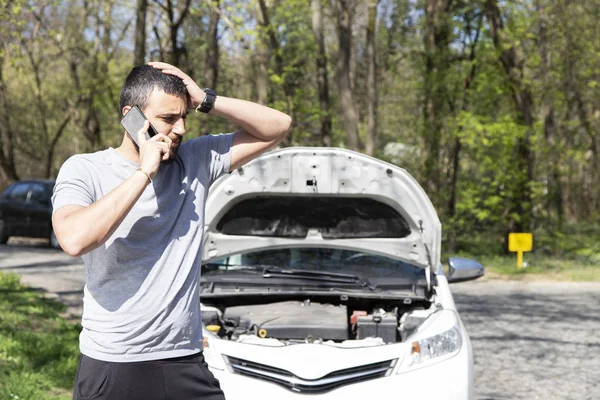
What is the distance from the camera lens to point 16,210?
2283 centimetres

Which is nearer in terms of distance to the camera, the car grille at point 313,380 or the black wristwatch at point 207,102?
the black wristwatch at point 207,102

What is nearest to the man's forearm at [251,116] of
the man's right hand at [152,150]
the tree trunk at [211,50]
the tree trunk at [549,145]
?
the man's right hand at [152,150]

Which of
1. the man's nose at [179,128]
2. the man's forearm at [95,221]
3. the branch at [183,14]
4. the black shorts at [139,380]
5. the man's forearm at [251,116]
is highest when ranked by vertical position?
the branch at [183,14]

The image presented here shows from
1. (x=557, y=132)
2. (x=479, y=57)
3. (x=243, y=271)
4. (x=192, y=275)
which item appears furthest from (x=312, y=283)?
(x=557, y=132)

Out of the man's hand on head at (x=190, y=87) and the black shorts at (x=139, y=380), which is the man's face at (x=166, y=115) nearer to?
the man's hand on head at (x=190, y=87)

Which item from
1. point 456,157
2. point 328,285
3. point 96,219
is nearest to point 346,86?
point 456,157

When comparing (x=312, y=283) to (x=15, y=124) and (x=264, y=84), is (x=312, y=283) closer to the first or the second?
(x=264, y=84)

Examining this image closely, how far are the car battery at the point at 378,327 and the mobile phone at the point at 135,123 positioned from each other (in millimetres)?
3251

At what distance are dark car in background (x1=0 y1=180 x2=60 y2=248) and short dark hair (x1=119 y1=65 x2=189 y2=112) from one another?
19896 mm

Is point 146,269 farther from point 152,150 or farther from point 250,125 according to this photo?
point 250,125

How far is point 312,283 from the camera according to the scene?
21.1 ft

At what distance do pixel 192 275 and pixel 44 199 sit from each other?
67.5 ft

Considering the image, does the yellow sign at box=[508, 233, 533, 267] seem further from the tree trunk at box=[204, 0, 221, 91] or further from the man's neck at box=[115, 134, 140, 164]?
the man's neck at box=[115, 134, 140, 164]

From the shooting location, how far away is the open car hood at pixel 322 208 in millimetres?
6137
